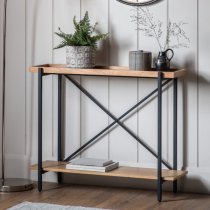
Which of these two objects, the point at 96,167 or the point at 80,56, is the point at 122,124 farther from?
the point at 80,56

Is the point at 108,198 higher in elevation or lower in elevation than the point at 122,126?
lower

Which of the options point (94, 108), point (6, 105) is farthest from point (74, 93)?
point (6, 105)

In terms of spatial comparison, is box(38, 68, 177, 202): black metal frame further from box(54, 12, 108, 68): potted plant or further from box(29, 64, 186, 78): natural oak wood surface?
box(54, 12, 108, 68): potted plant

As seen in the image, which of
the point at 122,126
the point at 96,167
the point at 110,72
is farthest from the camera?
the point at 122,126

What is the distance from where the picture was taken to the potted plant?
4.21m

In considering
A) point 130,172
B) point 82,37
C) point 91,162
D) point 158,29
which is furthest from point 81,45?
point 130,172

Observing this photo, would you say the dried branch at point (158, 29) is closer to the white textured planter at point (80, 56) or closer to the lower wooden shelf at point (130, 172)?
the white textured planter at point (80, 56)

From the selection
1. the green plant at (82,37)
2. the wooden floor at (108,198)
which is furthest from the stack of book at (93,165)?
the green plant at (82,37)

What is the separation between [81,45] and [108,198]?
3.17 ft

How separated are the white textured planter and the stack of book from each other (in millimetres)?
605

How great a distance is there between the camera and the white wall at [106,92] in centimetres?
424

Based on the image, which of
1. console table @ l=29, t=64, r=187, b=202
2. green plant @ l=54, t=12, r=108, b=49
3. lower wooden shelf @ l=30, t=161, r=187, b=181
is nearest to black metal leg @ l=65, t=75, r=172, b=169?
console table @ l=29, t=64, r=187, b=202

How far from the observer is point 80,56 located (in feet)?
13.8

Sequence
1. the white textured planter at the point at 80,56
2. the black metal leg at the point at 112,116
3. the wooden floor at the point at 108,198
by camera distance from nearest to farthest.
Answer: the wooden floor at the point at 108,198
the white textured planter at the point at 80,56
the black metal leg at the point at 112,116
